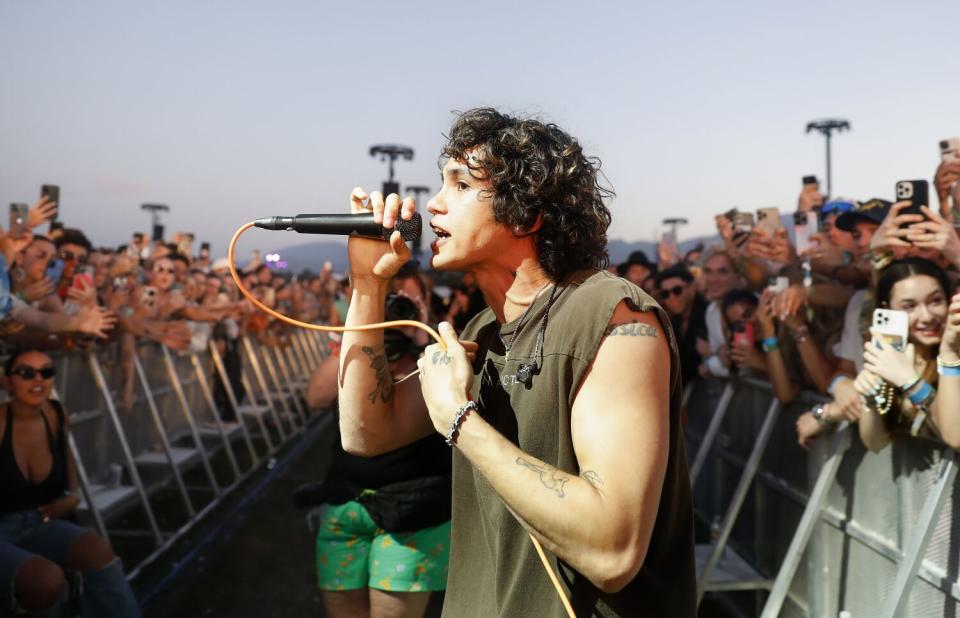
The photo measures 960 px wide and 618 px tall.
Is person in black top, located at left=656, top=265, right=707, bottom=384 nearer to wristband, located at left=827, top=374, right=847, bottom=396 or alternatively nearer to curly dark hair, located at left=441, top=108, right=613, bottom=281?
wristband, located at left=827, top=374, right=847, bottom=396

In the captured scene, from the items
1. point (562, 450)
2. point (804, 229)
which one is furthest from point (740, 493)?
point (562, 450)

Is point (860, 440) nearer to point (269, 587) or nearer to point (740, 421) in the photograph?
point (740, 421)

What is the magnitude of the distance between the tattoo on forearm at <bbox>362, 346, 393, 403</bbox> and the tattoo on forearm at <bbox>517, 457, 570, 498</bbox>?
0.70 m

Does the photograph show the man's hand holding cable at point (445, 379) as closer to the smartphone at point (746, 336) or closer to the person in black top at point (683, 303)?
the smartphone at point (746, 336)

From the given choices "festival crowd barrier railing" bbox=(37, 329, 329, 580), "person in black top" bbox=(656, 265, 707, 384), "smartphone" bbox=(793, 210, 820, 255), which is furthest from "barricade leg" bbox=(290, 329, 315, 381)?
"smartphone" bbox=(793, 210, 820, 255)

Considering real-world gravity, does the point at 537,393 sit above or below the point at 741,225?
above

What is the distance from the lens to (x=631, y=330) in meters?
1.66

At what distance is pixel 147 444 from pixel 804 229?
6.18 metres

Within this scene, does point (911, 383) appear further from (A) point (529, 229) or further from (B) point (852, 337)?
(A) point (529, 229)

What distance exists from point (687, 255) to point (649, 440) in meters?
11.0

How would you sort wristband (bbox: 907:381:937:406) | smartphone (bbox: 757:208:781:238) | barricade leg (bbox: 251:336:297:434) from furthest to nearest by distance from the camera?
barricade leg (bbox: 251:336:297:434) → smartphone (bbox: 757:208:781:238) → wristband (bbox: 907:381:937:406)

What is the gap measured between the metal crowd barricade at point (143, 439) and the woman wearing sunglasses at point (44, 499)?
238 millimetres

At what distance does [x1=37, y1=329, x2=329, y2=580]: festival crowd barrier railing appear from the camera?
6.27 meters

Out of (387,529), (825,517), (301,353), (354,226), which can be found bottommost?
(301,353)
